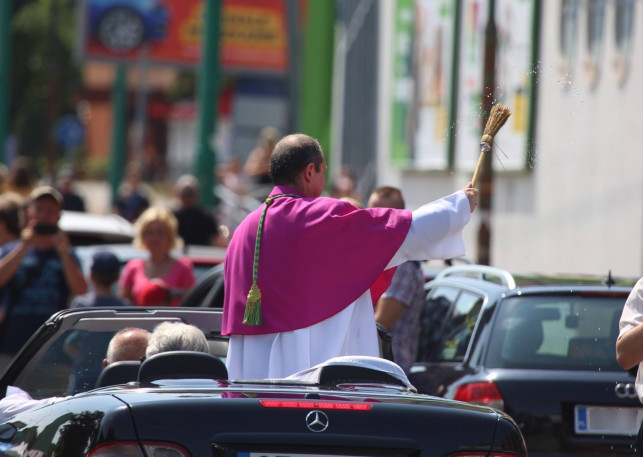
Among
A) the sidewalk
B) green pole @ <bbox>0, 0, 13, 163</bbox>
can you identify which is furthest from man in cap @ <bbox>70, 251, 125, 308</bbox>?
the sidewalk

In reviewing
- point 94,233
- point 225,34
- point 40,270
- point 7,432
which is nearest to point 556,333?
point 7,432

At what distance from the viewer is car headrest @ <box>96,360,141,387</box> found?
5121mm

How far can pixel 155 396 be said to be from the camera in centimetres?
419

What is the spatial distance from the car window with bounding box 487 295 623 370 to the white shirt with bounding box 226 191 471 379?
73.1 inches

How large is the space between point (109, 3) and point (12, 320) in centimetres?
3325

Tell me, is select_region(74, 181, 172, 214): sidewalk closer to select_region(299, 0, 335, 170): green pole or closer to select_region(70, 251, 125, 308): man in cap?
select_region(299, 0, 335, 170): green pole

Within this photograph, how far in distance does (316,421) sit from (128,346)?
1844mm

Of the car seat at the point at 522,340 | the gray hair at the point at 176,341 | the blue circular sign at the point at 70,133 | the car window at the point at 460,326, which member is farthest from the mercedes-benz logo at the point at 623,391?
the blue circular sign at the point at 70,133

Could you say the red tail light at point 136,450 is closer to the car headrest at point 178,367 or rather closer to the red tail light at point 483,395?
the car headrest at point 178,367

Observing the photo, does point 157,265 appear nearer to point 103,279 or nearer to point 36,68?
point 103,279

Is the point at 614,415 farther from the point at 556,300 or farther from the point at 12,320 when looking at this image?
the point at 12,320

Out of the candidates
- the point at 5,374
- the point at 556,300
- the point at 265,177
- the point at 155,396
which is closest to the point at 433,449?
the point at 155,396

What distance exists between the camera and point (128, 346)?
580 centimetres

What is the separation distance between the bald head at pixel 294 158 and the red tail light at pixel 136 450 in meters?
2.04
